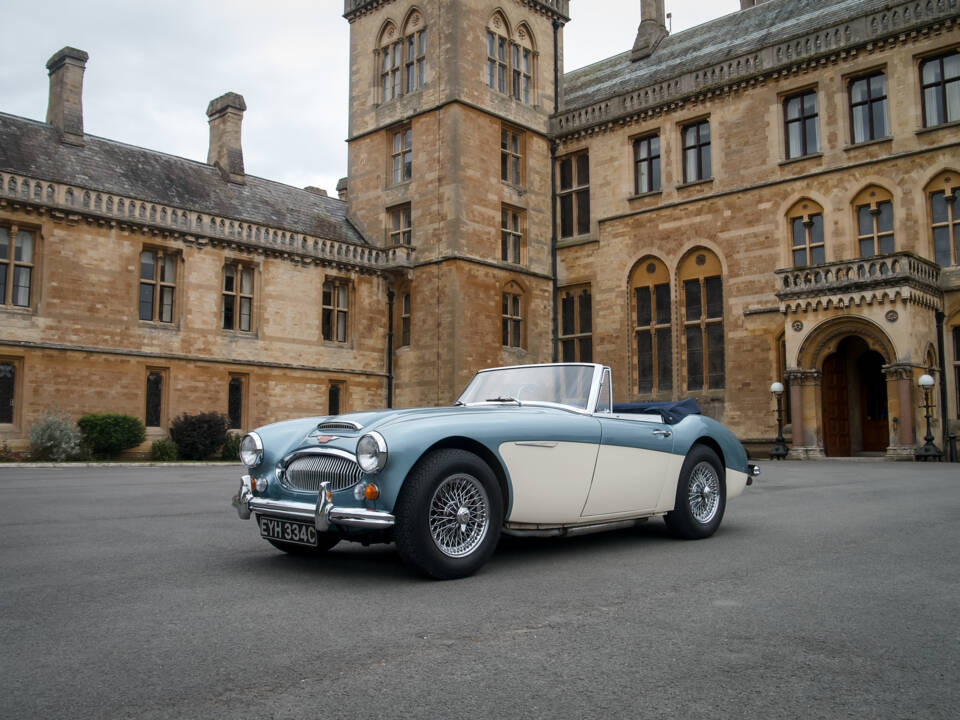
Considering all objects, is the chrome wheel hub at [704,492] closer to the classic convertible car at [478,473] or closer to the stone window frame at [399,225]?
the classic convertible car at [478,473]

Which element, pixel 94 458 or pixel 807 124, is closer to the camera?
pixel 94 458

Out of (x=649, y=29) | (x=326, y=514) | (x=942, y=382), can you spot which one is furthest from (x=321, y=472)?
(x=649, y=29)

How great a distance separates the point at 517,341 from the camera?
28859mm

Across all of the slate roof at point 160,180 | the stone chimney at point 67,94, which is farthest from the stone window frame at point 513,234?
the stone chimney at point 67,94

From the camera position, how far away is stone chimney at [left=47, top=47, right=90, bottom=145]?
24.2m

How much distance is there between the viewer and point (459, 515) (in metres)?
5.00

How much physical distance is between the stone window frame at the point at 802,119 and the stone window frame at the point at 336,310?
1446 centimetres

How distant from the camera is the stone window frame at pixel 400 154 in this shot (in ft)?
94.5

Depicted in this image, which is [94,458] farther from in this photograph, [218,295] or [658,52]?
[658,52]

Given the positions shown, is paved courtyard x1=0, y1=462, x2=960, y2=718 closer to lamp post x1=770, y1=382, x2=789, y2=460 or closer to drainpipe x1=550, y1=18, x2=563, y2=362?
lamp post x1=770, y1=382, x2=789, y2=460

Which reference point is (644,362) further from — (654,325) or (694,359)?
(694,359)

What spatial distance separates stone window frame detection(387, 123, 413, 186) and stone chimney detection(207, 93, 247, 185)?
5129 millimetres

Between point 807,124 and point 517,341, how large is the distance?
11444 millimetres

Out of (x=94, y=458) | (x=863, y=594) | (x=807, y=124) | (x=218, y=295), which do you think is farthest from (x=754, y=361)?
(x=863, y=594)
